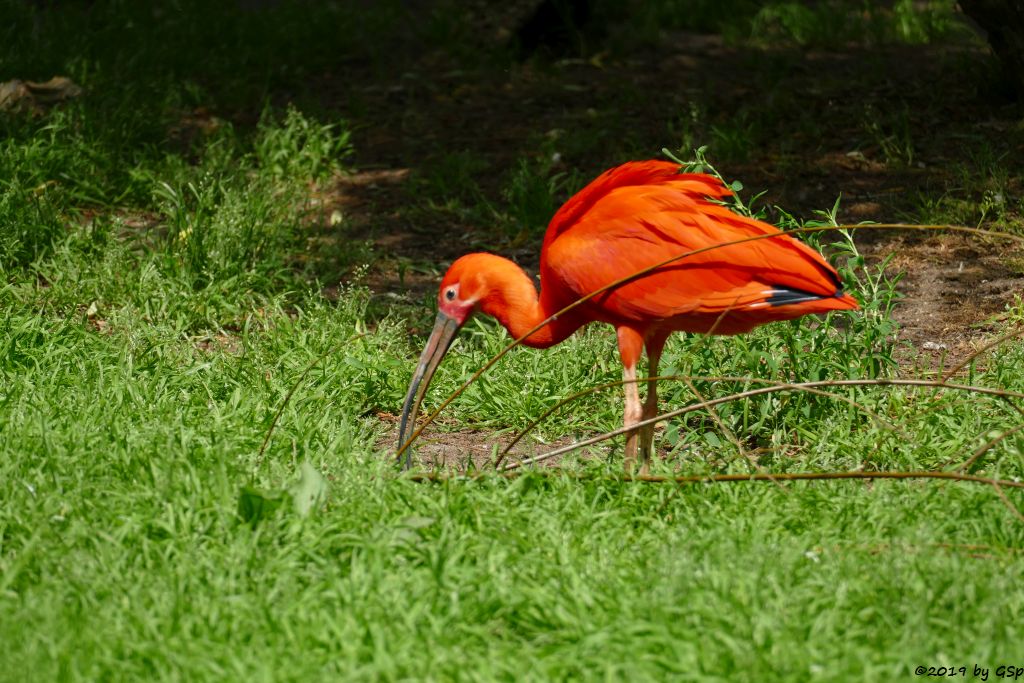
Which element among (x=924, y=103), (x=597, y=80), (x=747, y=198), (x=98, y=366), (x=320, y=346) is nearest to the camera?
(x=98, y=366)

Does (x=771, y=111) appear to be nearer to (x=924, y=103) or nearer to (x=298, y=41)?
(x=924, y=103)

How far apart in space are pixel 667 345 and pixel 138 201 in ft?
11.4

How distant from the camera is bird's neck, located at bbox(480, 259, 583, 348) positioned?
15.2ft

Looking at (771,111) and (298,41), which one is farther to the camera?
(298,41)

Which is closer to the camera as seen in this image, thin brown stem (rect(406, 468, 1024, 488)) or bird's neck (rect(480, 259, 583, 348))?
thin brown stem (rect(406, 468, 1024, 488))

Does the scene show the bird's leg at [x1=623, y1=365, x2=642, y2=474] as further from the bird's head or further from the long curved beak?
the long curved beak

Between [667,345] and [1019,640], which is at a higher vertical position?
[1019,640]

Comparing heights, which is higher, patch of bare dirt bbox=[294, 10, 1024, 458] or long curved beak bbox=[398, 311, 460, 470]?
long curved beak bbox=[398, 311, 460, 470]

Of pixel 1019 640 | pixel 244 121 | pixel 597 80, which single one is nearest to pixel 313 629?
pixel 1019 640

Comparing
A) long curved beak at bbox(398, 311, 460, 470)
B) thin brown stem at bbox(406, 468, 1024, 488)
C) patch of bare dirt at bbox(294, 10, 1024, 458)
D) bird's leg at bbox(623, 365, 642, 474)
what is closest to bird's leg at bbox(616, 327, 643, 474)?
bird's leg at bbox(623, 365, 642, 474)

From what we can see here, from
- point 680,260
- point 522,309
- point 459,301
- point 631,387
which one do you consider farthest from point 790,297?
point 459,301

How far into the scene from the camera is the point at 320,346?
561cm

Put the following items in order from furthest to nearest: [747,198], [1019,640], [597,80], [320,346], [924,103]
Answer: [597,80] → [924,103] → [747,198] → [320,346] → [1019,640]

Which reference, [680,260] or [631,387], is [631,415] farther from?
[680,260]
